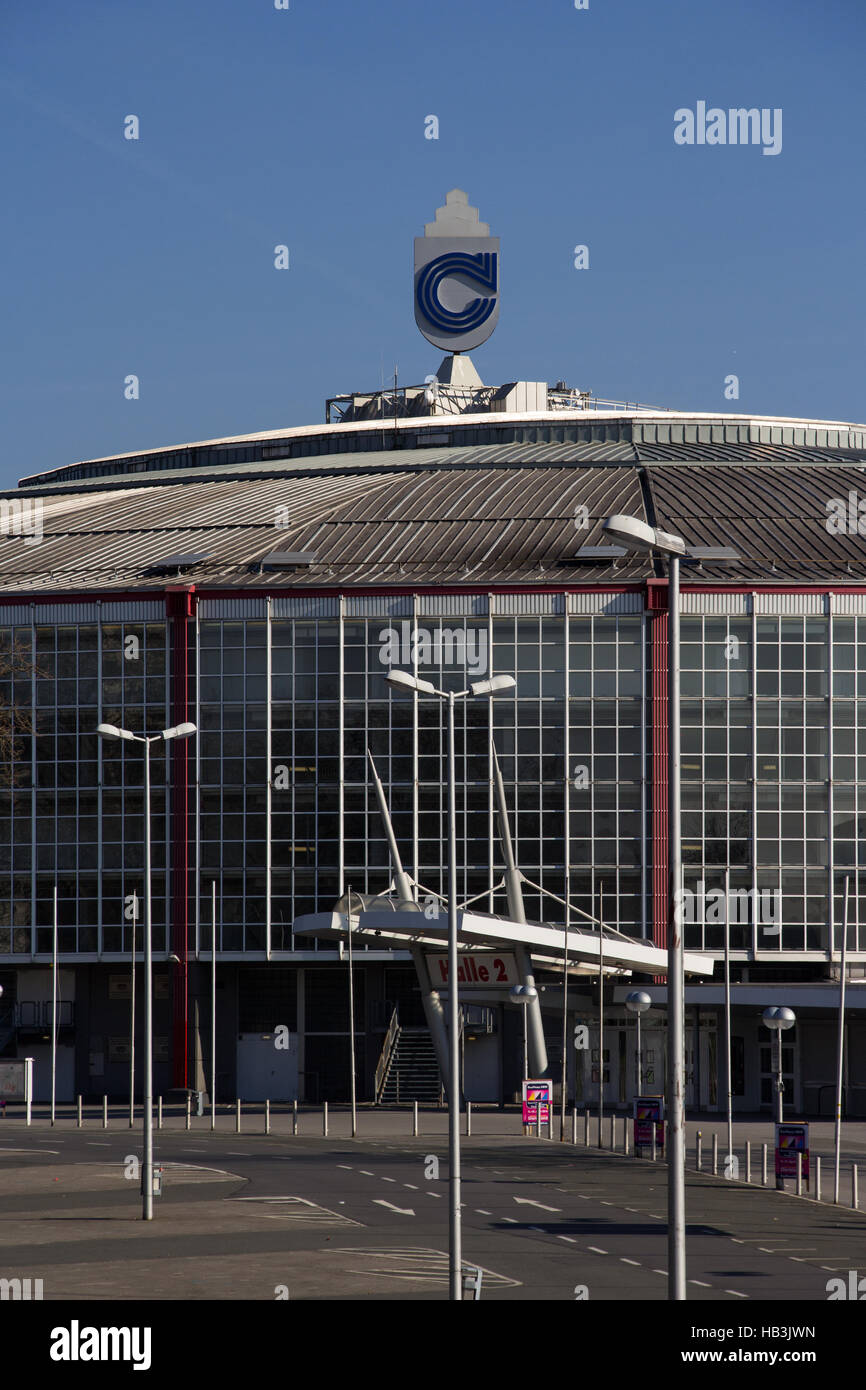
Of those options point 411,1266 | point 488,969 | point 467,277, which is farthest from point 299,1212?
point 467,277

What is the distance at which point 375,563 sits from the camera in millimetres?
84000

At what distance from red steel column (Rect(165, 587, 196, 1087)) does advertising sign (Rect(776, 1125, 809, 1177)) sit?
1550 inches

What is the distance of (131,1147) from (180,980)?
2375 cm

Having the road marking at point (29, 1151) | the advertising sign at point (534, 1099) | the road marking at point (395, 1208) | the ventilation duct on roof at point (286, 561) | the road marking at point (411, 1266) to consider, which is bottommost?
the road marking at point (29, 1151)

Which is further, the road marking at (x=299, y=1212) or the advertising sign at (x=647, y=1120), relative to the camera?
the advertising sign at (x=647, y=1120)

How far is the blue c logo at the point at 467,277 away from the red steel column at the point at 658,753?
30923mm

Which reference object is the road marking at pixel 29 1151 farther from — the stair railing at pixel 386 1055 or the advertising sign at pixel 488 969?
the stair railing at pixel 386 1055

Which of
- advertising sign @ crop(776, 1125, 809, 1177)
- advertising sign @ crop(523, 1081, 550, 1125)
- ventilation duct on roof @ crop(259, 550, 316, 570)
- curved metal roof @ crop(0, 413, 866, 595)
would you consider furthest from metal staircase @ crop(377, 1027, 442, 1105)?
advertising sign @ crop(776, 1125, 809, 1177)

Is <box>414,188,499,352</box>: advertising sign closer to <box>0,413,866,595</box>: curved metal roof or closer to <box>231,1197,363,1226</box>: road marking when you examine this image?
<box>0,413,866,595</box>: curved metal roof

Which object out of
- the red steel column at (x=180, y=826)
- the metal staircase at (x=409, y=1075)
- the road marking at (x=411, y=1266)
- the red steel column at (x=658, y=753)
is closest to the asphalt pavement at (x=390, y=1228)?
the road marking at (x=411, y=1266)

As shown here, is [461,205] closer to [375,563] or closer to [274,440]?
[274,440]

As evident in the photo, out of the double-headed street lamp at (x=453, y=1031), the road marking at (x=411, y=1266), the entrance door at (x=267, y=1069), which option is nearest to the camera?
the double-headed street lamp at (x=453, y=1031)

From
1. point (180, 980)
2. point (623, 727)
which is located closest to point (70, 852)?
point (180, 980)

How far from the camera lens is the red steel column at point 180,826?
7975cm
